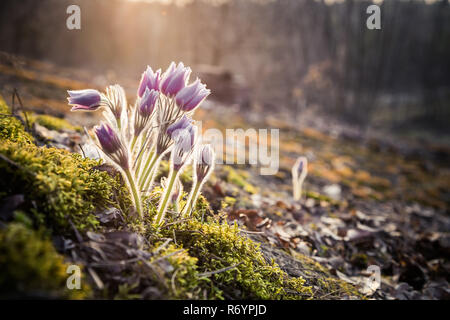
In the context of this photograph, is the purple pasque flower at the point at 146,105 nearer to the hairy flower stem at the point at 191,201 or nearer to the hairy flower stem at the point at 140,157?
the hairy flower stem at the point at 140,157

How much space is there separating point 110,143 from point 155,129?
36 centimetres

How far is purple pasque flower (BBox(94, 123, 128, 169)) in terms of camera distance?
1.57 metres

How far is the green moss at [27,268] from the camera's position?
3.08 ft

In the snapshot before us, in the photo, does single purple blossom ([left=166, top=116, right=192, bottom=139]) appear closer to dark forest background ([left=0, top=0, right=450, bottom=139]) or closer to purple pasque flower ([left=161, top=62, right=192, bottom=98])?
purple pasque flower ([left=161, top=62, right=192, bottom=98])

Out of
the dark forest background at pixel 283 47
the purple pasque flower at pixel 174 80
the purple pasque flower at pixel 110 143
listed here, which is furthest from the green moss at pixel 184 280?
the dark forest background at pixel 283 47

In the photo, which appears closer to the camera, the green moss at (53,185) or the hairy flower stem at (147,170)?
the green moss at (53,185)

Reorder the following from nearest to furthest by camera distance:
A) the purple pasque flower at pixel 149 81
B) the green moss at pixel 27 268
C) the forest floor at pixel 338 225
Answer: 1. the green moss at pixel 27 268
2. the purple pasque flower at pixel 149 81
3. the forest floor at pixel 338 225

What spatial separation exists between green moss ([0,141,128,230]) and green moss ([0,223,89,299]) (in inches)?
13.8

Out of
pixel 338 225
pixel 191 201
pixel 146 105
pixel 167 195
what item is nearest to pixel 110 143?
pixel 146 105

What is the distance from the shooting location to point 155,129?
1.87m

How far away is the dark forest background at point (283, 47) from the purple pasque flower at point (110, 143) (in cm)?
1760

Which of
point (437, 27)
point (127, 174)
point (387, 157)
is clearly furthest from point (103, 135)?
point (437, 27)
